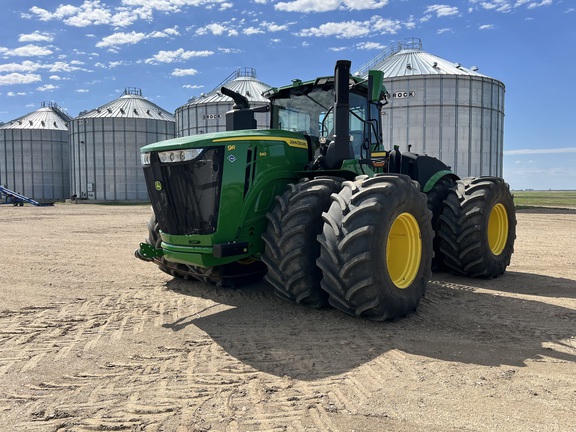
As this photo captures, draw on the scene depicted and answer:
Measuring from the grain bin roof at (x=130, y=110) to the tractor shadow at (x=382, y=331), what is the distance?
4258 centimetres

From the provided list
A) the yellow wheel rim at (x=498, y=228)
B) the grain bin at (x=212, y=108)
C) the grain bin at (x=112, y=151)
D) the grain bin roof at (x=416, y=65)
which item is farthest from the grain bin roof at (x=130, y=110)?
the yellow wheel rim at (x=498, y=228)

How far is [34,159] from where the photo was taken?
164ft

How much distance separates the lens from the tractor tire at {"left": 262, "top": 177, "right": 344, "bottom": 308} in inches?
182

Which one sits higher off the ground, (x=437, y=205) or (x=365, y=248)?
(x=437, y=205)

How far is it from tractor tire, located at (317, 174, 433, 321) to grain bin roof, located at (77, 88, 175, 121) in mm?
43802

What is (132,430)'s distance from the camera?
272 centimetres

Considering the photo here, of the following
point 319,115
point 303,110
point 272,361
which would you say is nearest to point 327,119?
point 319,115

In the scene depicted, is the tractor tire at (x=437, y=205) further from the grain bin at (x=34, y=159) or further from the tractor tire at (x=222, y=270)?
the grain bin at (x=34, y=159)

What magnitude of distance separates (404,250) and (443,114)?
22222mm

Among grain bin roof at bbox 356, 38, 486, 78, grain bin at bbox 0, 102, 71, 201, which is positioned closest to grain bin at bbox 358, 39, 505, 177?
grain bin roof at bbox 356, 38, 486, 78

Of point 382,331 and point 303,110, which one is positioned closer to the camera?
point 382,331

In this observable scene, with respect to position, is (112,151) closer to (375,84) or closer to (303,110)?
(303,110)

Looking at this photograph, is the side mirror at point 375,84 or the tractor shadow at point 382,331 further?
the side mirror at point 375,84

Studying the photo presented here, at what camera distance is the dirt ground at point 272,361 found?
9.38ft
